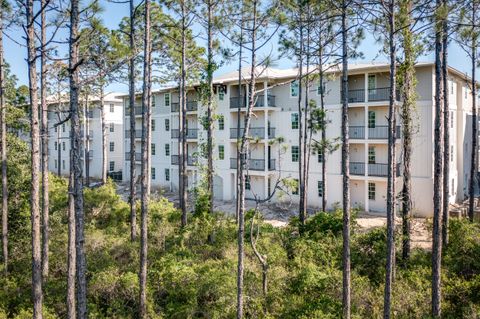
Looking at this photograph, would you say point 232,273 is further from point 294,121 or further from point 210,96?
point 294,121

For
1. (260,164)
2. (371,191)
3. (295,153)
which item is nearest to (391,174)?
(371,191)

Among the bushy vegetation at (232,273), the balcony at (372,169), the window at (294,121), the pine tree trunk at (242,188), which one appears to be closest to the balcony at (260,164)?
the window at (294,121)

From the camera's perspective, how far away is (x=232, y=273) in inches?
532

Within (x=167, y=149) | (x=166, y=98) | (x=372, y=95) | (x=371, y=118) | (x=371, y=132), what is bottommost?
(x=167, y=149)

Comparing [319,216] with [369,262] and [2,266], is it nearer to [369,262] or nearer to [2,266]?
[369,262]

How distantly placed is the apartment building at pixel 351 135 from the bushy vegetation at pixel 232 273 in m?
4.80

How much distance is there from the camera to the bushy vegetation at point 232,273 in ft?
38.3

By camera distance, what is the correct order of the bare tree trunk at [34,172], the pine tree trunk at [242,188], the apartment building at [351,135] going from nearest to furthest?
the bare tree trunk at [34,172] → the pine tree trunk at [242,188] → the apartment building at [351,135]

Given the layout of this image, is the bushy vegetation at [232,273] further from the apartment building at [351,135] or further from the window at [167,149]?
the window at [167,149]

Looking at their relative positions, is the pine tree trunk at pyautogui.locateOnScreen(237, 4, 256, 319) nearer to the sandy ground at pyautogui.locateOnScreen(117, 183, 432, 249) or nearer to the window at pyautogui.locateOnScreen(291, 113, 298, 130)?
the sandy ground at pyautogui.locateOnScreen(117, 183, 432, 249)

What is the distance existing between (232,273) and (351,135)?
15699 mm

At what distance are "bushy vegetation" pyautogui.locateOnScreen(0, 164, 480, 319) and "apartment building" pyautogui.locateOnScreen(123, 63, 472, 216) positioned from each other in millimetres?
4802

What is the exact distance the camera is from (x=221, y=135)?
1245 inches

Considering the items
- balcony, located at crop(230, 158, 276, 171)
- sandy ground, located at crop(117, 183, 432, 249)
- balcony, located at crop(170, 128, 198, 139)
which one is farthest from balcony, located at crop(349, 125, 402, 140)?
balcony, located at crop(170, 128, 198, 139)
